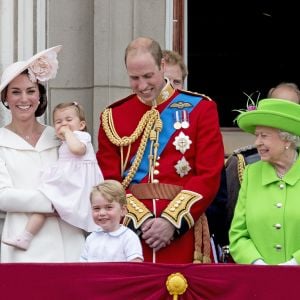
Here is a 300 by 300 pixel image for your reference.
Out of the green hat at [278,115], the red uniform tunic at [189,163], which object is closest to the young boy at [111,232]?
the red uniform tunic at [189,163]

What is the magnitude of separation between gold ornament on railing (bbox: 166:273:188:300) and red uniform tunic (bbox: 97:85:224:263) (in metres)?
0.60

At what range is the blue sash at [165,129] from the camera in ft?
23.8

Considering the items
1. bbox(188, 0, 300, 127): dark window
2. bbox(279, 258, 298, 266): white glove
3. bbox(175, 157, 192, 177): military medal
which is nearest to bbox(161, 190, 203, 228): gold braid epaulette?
bbox(175, 157, 192, 177): military medal

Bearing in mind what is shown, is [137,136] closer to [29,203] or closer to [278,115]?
[29,203]

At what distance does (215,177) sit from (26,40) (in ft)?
7.62

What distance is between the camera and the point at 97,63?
30.1ft

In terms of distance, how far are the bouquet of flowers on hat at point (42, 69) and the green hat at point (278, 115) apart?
3.82 ft

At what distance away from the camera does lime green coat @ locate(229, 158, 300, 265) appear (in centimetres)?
679

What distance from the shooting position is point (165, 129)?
24.0 ft

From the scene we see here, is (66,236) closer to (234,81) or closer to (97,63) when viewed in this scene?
(97,63)

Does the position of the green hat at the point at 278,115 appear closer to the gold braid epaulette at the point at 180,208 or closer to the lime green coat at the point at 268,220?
the lime green coat at the point at 268,220

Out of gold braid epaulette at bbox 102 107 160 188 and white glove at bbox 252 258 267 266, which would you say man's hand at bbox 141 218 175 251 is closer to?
gold braid epaulette at bbox 102 107 160 188

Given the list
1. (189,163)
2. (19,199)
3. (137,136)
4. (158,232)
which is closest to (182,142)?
(189,163)

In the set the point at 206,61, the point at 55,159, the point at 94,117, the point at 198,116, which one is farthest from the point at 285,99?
the point at 206,61
